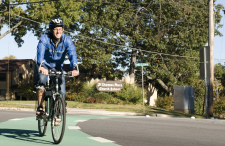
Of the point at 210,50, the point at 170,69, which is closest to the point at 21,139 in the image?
the point at 210,50

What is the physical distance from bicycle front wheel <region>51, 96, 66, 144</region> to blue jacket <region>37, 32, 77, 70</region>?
699mm

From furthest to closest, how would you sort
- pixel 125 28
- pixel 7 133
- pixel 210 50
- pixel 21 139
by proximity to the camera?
pixel 125 28
pixel 210 50
pixel 7 133
pixel 21 139

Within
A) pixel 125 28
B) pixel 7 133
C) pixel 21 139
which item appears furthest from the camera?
pixel 125 28

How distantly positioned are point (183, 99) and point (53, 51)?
737 inches

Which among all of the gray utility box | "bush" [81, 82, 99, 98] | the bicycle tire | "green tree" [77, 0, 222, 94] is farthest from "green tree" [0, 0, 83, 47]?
the bicycle tire

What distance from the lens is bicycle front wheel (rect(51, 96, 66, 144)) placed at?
17.8ft

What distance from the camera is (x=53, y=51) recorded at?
5.97m

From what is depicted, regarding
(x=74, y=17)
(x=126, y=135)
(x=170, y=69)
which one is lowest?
(x=126, y=135)

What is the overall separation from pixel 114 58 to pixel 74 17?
272 inches

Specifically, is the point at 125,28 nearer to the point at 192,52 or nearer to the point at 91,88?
the point at 192,52

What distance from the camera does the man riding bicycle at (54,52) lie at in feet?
19.1

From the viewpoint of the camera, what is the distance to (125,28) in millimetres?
35125

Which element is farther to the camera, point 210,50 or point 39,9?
point 39,9

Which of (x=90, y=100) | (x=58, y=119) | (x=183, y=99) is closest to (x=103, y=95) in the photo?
(x=90, y=100)
